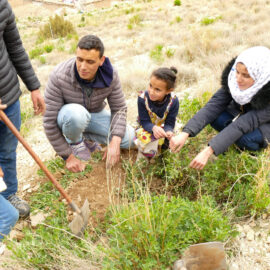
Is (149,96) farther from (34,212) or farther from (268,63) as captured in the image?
(34,212)

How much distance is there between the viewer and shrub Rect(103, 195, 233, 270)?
1.49 m

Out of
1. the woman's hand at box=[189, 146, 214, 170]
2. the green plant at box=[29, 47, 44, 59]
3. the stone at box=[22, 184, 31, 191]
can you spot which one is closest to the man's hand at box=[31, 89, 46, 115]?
the stone at box=[22, 184, 31, 191]

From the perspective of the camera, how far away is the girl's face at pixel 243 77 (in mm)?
2258

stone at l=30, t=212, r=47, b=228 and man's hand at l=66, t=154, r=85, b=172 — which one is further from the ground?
man's hand at l=66, t=154, r=85, b=172

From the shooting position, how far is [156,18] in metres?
12.0

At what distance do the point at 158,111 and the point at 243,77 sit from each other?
831 mm

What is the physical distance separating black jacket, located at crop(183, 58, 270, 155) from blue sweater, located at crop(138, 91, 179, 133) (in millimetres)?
251

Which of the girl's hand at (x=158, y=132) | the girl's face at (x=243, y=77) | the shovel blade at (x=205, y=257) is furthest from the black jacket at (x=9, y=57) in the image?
the girl's face at (x=243, y=77)

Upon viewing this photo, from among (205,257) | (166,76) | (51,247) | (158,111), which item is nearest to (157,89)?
(166,76)

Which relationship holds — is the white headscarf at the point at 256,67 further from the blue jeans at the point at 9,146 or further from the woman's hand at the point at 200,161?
the blue jeans at the point at 9,146

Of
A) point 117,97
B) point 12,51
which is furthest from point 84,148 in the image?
point 12,51

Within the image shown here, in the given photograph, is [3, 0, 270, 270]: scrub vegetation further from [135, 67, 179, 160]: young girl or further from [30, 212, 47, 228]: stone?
[135, 67, 179, 160]: young girl

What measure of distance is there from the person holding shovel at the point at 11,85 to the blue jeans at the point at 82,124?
0.25 metres

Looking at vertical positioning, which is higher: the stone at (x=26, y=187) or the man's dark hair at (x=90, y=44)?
the man's dark hair at (x=90, y=44)
